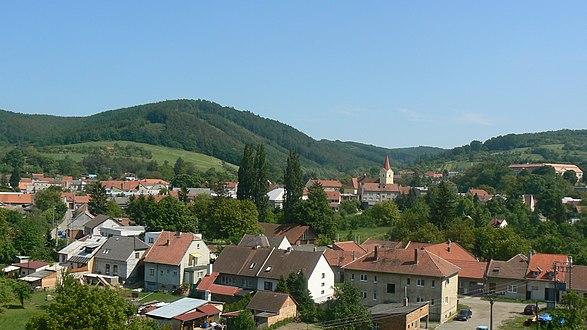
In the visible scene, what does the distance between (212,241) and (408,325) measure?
36407 mm

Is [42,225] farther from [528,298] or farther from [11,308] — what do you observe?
[528,298]

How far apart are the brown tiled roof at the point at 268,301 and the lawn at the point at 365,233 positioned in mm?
29820

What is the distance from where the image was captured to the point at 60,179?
453 feet

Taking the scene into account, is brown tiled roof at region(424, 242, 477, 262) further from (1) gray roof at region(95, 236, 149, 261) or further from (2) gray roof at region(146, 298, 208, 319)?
(1) gray roof at region(95, 236, 149, 261)

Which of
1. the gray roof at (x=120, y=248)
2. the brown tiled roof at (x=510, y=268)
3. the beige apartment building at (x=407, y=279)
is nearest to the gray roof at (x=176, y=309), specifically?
the beige apartment building at (x=407, y=279)

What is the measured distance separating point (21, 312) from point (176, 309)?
10779 millimetres

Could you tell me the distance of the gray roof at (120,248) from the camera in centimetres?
5050

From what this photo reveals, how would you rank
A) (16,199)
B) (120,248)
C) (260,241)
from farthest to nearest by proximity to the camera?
(16,199) → (260,241) → (120,248)

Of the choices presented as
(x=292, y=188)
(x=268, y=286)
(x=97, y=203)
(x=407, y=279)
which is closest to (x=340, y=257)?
(x=268, y=286)

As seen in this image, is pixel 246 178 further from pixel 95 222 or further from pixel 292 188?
pixel 95 222

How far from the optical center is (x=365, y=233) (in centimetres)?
7719

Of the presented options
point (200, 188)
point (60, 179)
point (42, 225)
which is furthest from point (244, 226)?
point (60, 179)

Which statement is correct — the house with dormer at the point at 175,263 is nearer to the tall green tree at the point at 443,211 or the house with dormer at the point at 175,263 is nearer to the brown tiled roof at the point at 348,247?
the brown tiled roof at the point at 348,247

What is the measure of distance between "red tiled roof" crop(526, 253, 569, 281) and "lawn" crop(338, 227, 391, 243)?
23.9 m
